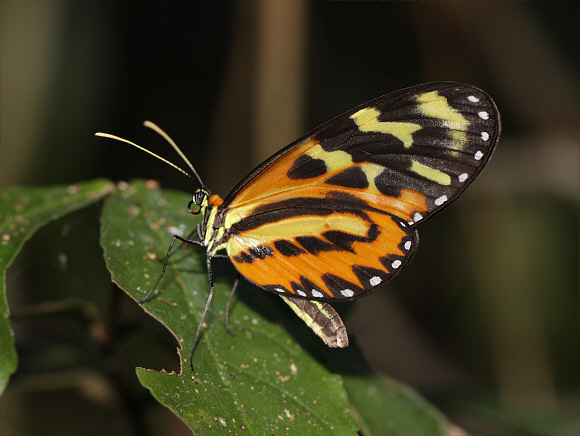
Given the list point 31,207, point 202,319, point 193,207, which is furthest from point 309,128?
point 202,319

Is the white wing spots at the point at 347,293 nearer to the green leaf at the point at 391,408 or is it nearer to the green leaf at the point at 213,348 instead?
the green leaf at the point at 213,348

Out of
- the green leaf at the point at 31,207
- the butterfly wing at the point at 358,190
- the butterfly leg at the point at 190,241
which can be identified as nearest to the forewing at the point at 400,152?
the butterfly wing at the point at 358,190

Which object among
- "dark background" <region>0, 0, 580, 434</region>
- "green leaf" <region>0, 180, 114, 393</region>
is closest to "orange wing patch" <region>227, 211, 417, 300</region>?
"green leaf" <region>0, 180, 114, 393</region>

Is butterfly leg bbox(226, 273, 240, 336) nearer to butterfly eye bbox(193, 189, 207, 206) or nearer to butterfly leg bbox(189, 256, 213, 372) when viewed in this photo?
butterfly leg bbox(189, 256, 213, 372)

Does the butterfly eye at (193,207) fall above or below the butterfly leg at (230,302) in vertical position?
above

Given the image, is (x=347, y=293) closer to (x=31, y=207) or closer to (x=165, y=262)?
(x=165, y=262)
